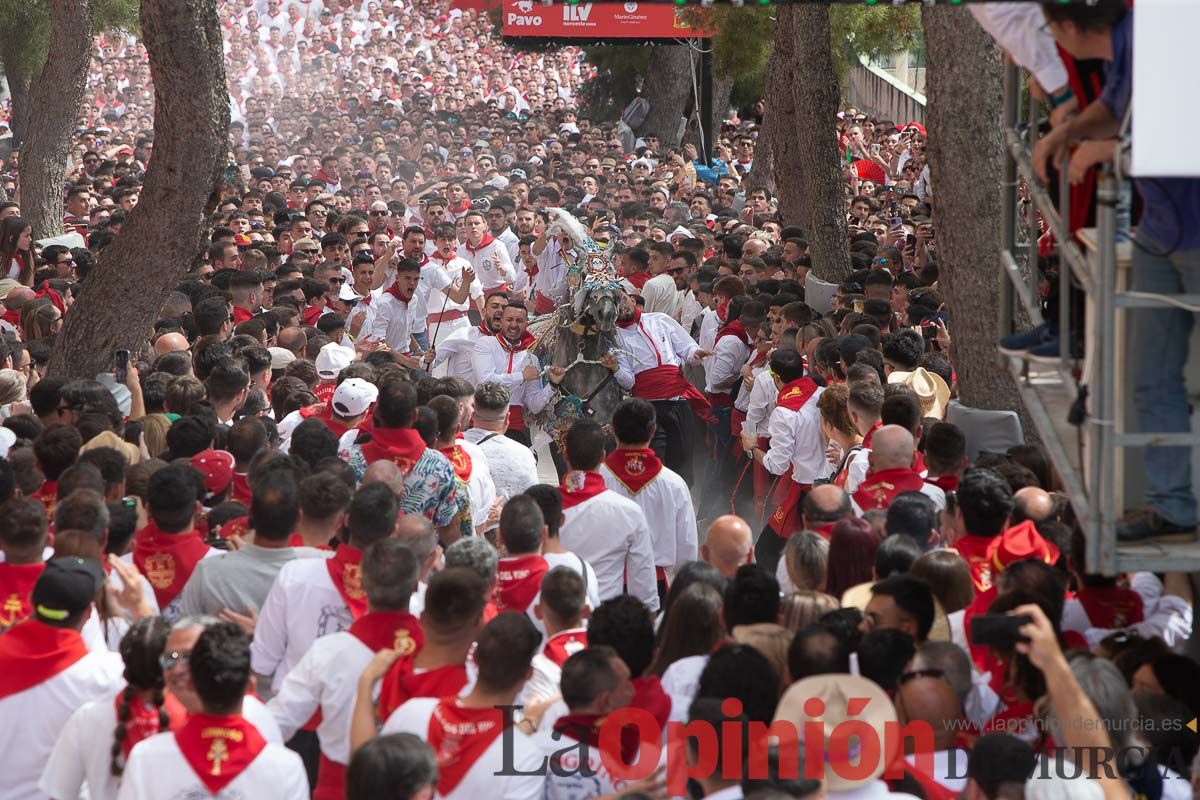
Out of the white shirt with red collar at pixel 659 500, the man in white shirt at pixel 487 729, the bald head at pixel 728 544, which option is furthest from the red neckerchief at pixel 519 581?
the white shirt with red collar at pixel 659 500

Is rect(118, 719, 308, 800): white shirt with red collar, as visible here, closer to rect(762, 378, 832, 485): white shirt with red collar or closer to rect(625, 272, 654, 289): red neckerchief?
rect(762, 378, 832, 485): white shirt with red collar

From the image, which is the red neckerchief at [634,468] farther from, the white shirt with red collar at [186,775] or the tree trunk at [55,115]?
the tree trunk at [55,115]

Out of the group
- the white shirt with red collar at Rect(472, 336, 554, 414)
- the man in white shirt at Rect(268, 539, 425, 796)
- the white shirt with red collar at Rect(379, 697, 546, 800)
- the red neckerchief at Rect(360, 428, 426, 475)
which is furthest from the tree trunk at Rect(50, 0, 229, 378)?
the white shirt with red collar at Rect(379, 697, 546, 800)

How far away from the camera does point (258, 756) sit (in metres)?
4.38

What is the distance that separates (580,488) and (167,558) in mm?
1909

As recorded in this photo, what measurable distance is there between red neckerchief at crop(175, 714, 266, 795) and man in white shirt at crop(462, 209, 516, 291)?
1073 cm

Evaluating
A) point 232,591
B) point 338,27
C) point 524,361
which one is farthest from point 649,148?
point 232,591

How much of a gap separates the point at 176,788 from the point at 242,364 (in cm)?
449

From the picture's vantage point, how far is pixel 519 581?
597cm

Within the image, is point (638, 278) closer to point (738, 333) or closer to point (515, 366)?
point (738, 333)

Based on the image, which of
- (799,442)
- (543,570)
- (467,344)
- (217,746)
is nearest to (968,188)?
(799,442)

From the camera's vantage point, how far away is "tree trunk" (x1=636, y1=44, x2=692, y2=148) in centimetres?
3456

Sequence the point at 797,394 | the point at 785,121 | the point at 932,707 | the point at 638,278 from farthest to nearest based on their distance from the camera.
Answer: the point at 785,121
the point at 638,278
the point at 797,394
the point at 932,707

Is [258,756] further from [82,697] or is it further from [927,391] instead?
[927,391]
